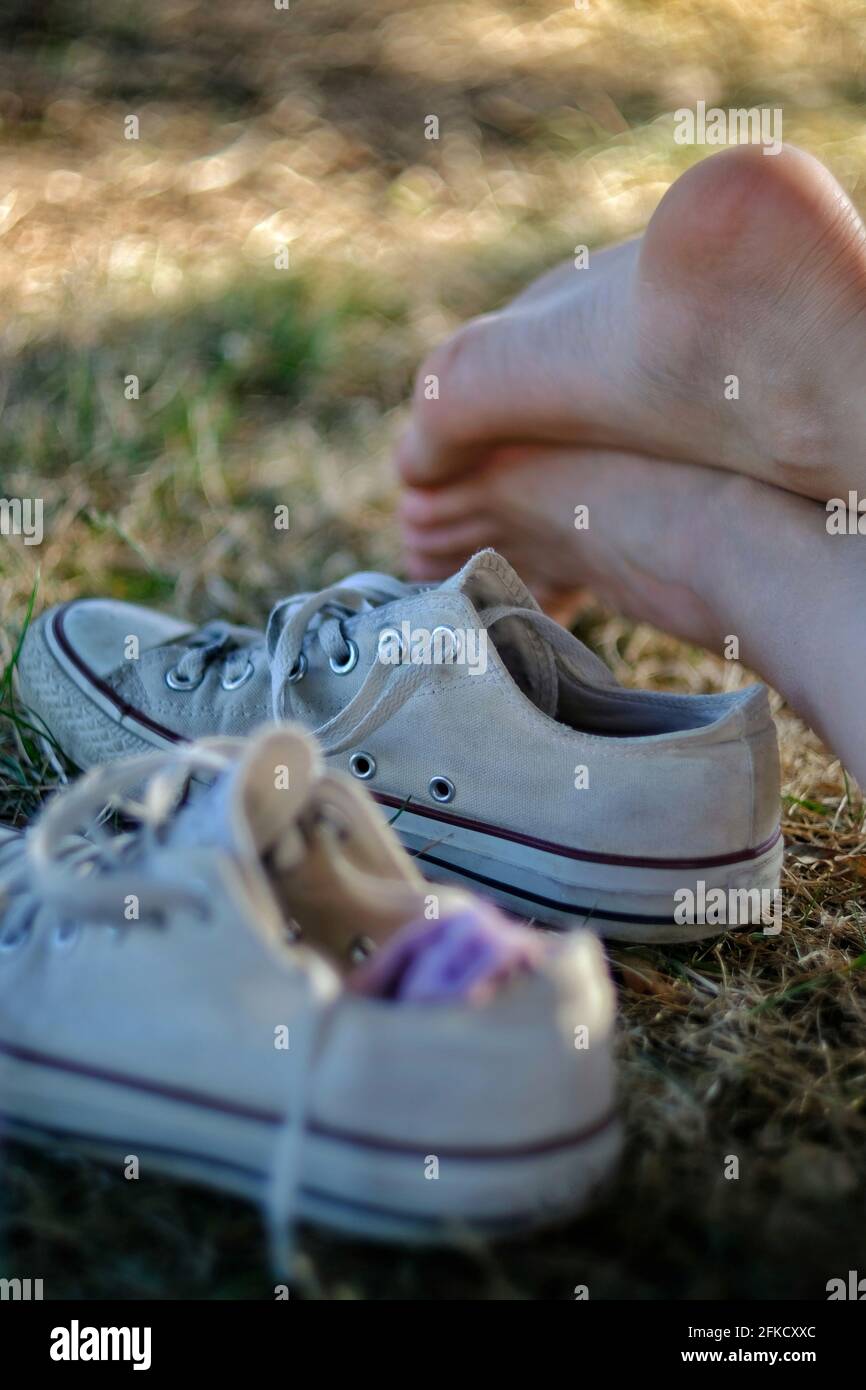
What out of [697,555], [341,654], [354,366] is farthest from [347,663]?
[354,366]

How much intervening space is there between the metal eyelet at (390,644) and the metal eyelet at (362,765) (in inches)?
3.9

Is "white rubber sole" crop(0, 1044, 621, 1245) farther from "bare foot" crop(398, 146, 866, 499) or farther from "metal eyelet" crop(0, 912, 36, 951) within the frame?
"bare foot" crop(398, 146, 866, 499)

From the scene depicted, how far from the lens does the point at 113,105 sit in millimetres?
3900

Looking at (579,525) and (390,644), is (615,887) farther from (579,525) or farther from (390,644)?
(579,525)

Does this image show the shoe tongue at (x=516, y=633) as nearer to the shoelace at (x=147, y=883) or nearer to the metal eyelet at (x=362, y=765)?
the metal eyelet at (x=362, y=765)

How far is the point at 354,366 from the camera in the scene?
113 inches

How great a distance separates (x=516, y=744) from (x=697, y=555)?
43 cm

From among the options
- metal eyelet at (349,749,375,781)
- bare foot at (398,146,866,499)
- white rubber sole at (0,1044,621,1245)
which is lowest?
white rubber sole at (0,1044,621,1245)

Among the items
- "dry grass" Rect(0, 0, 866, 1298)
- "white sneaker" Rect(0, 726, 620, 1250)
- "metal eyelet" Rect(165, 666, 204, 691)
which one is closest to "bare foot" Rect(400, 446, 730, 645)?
"dry grass" Rect(0, 0, 866, 1298)

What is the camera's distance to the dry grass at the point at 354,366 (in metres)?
0.89

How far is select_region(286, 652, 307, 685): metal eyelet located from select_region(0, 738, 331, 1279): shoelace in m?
0.36

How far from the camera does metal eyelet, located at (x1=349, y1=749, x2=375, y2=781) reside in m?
1.35

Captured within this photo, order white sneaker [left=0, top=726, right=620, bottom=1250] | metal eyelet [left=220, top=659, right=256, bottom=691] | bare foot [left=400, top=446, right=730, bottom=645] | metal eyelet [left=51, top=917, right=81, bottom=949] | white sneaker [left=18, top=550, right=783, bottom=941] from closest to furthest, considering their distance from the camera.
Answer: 1. white sneaker [left=0, top=726, right=620, bottom=1250]
2. metal eyelet [left=51, top=917, right=81, bottom=949]
3. white sneaker [left=18, top=550, right=783, bottom=941]
4. metal eyelet [left=220, top=659, right=256, bottom=691]
5. bare foot [left=400, top=446, right=730, bottom=645]

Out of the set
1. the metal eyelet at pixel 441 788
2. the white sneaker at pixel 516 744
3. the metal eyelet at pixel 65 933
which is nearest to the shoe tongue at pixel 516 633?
the white sneaker at pixel 516 744
